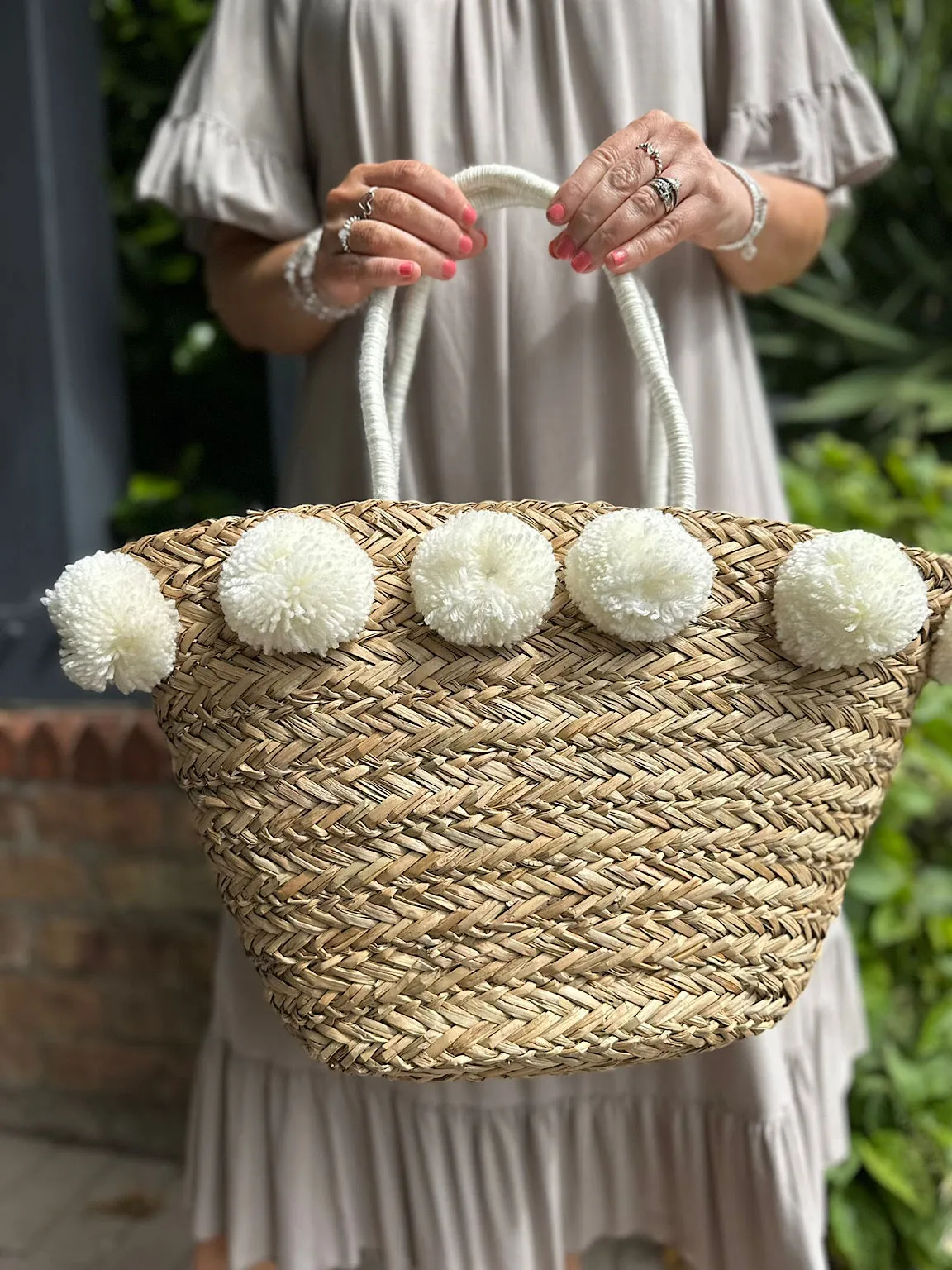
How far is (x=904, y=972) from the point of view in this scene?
1280 mm

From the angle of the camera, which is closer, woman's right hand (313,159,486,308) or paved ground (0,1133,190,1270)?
woman's right hand (313,159,486,308)

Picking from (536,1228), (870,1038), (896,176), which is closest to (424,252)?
(536,1228)

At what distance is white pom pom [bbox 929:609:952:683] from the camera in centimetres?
59

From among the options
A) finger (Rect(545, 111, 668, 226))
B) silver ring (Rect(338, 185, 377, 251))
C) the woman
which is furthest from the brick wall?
finger (Rect(545, 111, 668, 226))

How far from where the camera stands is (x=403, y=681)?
55 centimetres

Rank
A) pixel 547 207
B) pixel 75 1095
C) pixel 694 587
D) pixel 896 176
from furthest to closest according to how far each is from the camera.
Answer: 1. pixel 896 176
2. pixel 75 1095
3. pixel 547 207
4. pixel 694 587

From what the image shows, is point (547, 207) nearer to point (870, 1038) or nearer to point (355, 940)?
point (355, 940)

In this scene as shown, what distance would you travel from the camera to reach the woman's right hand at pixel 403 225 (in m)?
0.65

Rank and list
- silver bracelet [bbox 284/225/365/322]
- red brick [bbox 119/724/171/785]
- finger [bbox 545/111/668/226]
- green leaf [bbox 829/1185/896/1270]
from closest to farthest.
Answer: finger [bbox 545/111/668/226], silver bracelet [bbox 284/225/365/322], green leaf [bbox 829/1185/896/1270], red brick [bbox 119/724/171/785]

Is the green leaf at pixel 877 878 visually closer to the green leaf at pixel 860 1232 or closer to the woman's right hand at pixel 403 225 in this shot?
the green leaf at pixel 860 1232

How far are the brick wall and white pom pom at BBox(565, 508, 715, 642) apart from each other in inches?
37.7

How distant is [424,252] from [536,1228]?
30.5 inches

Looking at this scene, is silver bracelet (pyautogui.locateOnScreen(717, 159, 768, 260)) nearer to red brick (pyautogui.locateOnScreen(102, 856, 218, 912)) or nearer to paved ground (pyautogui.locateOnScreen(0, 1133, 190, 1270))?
red brick (pyautogui.locateOnScreen(102, 856, 218, 912))

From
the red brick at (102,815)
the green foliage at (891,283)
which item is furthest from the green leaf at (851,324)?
the red brick at (102,815)
